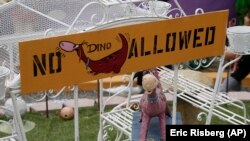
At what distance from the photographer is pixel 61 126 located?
448 cm

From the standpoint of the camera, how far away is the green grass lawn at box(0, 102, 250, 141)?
14.0ft

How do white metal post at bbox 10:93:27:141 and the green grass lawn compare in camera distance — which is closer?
white metal post at bbox 10:93:27:141

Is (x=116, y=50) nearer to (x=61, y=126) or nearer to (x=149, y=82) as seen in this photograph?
(x=149, y=82)

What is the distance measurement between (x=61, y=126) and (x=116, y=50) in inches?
90.7

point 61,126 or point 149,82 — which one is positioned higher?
point 149,82

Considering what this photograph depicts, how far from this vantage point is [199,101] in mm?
3434

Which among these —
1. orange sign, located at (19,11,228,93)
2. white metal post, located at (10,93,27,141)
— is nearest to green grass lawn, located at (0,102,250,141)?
white metal post, located at (10,93,27,141)

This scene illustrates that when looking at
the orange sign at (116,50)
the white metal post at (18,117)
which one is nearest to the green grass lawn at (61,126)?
the white metal post at (18,117)

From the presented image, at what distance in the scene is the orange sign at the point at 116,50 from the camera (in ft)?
7.13
